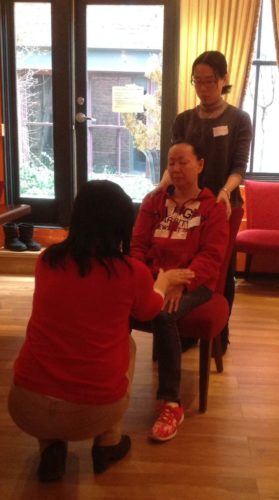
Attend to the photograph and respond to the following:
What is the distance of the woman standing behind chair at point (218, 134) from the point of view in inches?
90.7

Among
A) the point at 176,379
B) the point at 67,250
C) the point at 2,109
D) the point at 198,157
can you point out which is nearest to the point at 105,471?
the point at 176,379

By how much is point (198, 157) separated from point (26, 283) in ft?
7.52

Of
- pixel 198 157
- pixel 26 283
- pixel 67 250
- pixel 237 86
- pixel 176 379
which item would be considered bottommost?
pixel 26 283

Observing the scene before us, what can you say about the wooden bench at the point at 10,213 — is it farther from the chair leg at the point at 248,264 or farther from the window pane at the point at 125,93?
the chair leg at the point at 248,264

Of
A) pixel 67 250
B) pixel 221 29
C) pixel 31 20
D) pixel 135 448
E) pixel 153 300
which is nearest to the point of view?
pixel 67 250

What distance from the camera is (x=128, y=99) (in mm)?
4375

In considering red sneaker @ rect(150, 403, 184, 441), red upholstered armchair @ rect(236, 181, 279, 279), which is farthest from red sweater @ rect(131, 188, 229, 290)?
red upholstered armchair @ rect(236, 181, 279, 279)

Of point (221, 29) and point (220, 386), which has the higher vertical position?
point (221, 29)

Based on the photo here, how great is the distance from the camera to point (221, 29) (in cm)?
393

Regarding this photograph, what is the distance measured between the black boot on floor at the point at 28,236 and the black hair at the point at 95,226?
301 centimetres

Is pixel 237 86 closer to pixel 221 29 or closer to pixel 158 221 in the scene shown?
pixel 221 29

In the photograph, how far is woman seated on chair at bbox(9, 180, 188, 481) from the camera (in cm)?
136

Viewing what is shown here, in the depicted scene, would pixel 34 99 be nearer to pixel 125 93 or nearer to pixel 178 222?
pixel 125 93

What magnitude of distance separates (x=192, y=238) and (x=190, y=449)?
800 millimetres
